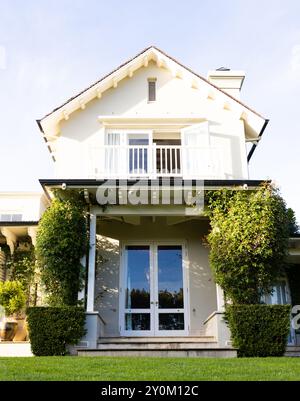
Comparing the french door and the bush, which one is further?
the french door

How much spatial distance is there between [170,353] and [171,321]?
2.95 m

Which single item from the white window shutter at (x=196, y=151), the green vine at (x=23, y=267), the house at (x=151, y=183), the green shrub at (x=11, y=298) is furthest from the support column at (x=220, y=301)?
the green vine at (x=23, y=267)

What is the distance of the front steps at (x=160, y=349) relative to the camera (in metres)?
10.2

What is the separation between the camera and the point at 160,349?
403 inches

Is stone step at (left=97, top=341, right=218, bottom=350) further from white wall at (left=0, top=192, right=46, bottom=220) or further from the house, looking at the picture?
white wall at (left=0, top=192, right=46, bottom=220)

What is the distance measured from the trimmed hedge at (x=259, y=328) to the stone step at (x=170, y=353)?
14.2 inches

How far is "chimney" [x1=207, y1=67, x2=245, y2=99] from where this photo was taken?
1645 cm

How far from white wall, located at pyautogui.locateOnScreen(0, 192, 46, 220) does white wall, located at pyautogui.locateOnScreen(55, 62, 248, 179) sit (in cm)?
230

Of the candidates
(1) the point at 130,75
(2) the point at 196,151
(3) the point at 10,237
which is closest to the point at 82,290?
(3) the point at 10,237

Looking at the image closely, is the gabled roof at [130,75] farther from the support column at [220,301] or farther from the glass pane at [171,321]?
the glass pane at [171,321]

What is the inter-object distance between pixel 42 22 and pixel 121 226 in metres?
5.59

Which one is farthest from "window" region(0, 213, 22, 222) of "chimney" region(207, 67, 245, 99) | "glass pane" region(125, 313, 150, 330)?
"chimney" region(207, 67, 245, 99)

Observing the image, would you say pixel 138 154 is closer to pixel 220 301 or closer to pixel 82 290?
pixel 82 290
